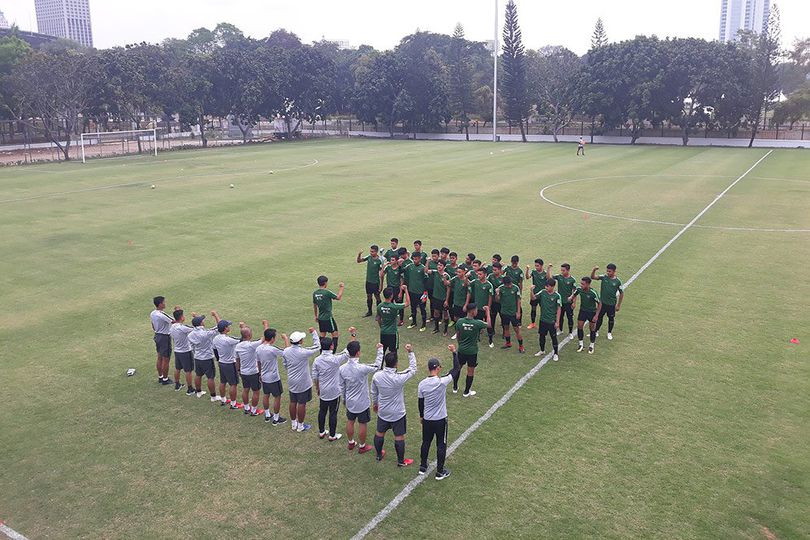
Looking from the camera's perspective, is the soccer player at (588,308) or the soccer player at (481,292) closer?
the soccer player at (588,308)

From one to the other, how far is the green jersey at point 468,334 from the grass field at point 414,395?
1.06 metres

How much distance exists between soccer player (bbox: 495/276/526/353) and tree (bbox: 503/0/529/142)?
65.8 m

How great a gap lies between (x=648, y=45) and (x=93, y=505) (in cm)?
6686

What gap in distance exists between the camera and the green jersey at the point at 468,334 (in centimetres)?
1125

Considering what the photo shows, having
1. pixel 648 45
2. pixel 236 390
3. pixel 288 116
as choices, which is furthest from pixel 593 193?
pixel 288 116

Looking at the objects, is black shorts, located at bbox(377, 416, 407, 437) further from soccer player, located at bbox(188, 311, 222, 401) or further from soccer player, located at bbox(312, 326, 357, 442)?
soccer player, located at bbox(188, 311, 222, 401)

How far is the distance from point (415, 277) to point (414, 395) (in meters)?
3.70

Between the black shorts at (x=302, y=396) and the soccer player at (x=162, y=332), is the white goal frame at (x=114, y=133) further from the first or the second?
the black shorts at (x=302, y=396)

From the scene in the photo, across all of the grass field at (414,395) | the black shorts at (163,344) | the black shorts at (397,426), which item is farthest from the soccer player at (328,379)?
the black shorts at (163,344)

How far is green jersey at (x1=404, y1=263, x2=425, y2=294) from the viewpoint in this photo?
14773 millimetres

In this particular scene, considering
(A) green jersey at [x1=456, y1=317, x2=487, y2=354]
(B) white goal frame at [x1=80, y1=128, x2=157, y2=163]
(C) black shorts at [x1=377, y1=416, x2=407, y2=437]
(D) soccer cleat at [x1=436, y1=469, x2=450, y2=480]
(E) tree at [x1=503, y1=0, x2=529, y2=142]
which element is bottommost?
(D) soccer cleat at [x1=436, y1=469, x2=450, y2=480]

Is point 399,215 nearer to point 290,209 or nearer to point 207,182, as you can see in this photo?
point 290,209

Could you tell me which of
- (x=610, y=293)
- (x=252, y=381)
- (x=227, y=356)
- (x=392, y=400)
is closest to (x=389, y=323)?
(x=252, y=381)

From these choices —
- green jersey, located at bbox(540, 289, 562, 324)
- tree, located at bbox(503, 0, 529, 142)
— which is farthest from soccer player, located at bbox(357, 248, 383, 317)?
tree, located at bbox(503, 0, 529, 142)
